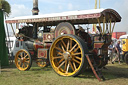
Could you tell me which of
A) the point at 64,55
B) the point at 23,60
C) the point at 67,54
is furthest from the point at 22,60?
the point at 67,54

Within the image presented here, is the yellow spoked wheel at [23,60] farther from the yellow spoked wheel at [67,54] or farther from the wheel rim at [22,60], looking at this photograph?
the yellow spoked wheel at [67,54]

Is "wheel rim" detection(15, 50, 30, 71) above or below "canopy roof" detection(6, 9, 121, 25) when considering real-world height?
below

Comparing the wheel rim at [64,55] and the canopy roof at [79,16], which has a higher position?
the canopy roof at [79,16]

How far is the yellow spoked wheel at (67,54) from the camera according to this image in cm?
640

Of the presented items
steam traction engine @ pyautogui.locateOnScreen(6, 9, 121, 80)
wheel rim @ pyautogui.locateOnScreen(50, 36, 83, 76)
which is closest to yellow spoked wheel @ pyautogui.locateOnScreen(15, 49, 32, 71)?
steam traction engine @ pyautogui.locateOnScreen(6, 9, 121, 80)

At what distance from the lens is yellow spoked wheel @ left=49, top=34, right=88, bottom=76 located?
21.0ft

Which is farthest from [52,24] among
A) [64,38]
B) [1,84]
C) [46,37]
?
[1,84]

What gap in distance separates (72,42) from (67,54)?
0.91m

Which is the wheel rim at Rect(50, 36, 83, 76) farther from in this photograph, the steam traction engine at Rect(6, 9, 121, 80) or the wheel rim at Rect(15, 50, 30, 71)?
the wheel rim at Rect(15, 50, 30, 71)

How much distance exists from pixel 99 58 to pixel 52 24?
315 cm

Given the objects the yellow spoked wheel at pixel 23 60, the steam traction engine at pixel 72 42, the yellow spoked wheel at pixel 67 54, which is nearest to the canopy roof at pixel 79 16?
the steam traction engine at pixel 72 42

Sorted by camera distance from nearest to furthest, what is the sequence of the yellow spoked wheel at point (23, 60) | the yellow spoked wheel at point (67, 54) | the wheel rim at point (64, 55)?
the yellow spoked wheel at point (67, 54), the wheel rim at point (64, 55), the yellow spoked wheel at point (23, 60)

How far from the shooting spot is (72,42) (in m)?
7.58

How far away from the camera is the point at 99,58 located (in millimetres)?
7273
